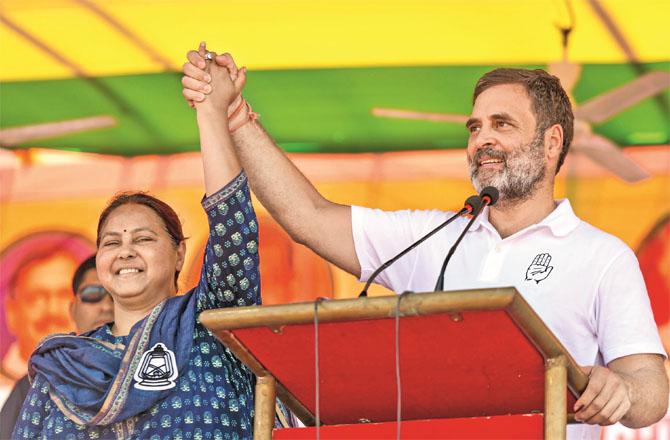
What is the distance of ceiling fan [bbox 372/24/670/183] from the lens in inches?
241

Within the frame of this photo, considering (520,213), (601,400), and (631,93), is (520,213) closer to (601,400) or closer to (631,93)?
(601,400)

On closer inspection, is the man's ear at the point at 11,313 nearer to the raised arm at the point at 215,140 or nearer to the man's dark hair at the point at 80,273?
the man's dark hair at the point at 80,273

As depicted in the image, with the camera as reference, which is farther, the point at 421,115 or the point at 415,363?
the point at 421,115

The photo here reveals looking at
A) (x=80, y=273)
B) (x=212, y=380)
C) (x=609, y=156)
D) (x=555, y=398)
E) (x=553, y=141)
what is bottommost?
(x=555, y=398)

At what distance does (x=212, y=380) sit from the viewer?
120 inches

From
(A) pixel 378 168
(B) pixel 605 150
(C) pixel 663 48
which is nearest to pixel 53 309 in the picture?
(A) pixel 378 168

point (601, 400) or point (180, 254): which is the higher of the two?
point (180, 254)

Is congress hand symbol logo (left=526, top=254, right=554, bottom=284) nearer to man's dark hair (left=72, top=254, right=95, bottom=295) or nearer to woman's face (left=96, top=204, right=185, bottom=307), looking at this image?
woman's face (left=96, top=204, right=185, bottom=307)

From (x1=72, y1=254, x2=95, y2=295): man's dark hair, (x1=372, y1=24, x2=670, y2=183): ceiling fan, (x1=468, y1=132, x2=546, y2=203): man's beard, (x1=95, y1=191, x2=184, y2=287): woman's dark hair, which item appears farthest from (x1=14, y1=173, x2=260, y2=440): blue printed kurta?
(x1=372, y1=24, x2=670, y2=183): ceiling fan

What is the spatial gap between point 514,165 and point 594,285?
355 mm

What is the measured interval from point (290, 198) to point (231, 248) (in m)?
0.27

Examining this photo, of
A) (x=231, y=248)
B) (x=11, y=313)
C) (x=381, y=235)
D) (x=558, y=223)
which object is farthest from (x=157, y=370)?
(x=11, y=313)

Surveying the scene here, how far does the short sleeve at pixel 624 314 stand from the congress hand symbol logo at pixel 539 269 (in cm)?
13

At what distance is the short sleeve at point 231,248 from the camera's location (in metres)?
2.99
